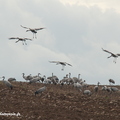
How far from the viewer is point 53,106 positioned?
24.2 meters

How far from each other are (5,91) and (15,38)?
20.6 feet

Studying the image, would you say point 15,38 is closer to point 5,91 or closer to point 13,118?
point 5,91

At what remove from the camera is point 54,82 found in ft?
131

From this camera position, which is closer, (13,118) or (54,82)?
(13,118)

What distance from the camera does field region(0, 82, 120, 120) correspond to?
20825mm

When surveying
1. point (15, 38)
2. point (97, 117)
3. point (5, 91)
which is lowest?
point (97, 117)

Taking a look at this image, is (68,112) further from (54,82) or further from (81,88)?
(54,82)

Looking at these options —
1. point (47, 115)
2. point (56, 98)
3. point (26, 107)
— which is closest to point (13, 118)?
point (47, 115)

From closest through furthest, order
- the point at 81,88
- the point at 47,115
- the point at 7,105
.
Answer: the point at 47,115 < the point at 7,105 < the point at 81,88

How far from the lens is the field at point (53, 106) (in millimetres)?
20825

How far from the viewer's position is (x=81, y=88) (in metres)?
36.6

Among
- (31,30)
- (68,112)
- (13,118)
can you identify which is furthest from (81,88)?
(13,118)

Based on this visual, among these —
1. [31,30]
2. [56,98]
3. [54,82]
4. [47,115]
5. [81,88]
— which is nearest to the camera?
[47,115]

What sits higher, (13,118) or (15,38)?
(15,38)
